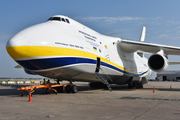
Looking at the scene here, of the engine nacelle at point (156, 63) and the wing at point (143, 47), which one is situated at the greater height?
the wing at point (143, 47)

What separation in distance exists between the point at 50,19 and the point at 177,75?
68.7 m

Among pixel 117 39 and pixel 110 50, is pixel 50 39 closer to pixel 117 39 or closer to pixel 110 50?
pixel 110 50

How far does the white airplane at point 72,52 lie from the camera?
9617 millimetres

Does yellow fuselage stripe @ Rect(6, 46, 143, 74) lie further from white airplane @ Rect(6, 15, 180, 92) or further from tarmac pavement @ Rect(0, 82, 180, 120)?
tarmac pavement @ Rect(0, 82, 180, 120)

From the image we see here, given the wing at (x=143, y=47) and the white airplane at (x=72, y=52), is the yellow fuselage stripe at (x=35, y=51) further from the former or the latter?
the wing at (x=143, y=47)

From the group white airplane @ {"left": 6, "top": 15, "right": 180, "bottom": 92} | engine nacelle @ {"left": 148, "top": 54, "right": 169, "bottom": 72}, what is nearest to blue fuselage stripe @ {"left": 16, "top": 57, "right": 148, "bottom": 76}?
white airplane @ {"left": 6, "top": 15, "right": 180, "bottom": 92}

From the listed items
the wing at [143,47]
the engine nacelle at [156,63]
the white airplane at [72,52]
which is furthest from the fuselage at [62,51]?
the engine nacelle at [156,63]

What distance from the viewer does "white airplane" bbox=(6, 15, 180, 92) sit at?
31.6ft

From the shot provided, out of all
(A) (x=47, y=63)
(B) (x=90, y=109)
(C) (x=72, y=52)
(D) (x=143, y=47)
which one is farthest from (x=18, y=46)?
(D) (x=143, y=47)

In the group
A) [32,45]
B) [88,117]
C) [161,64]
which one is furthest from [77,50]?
[161,64]

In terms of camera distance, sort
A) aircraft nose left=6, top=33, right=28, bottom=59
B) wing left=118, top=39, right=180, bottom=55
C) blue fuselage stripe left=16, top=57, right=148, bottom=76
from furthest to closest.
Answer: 1. wing left=118, top=39, right=180, bottom=55
2. blue fuselage stripe left=16, top=57, right=148, bottom=76
3. aircraft nose left=6, top=33, right=28, bottom=59

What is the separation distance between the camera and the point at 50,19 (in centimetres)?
1279

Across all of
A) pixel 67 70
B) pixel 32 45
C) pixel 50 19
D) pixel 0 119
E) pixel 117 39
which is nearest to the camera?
pixel 0 119

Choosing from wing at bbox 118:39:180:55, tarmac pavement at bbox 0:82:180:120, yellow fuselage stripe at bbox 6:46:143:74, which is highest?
wing at bbox 118:39:180:55
